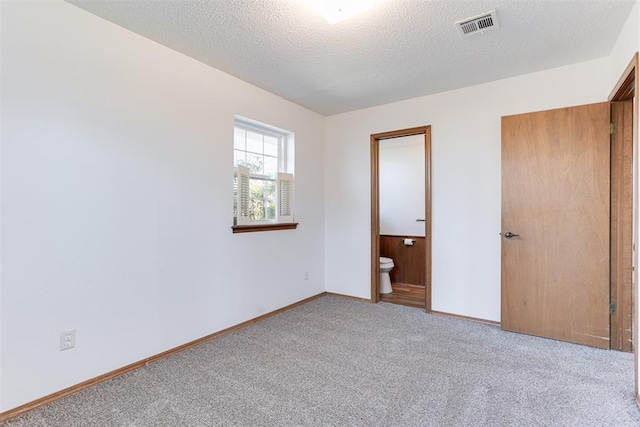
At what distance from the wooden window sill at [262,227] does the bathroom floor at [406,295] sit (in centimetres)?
150

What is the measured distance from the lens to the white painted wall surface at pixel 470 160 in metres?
2.79

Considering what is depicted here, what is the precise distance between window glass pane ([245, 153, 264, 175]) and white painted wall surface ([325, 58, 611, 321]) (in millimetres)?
1253

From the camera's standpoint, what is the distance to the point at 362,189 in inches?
154

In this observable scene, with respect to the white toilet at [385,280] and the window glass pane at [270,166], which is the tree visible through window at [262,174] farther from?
the white toilet at [385,280]

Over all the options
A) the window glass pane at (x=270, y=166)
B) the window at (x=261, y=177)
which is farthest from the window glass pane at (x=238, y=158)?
the window glass pane at (x=270, y=166)

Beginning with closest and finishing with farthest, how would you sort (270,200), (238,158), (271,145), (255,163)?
1. (238,158)
2. (255,163)
3. (270,200)
4. (271,145)

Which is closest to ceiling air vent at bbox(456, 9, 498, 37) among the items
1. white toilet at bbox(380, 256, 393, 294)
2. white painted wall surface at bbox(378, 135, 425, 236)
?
white painted wall surface at bbox(378, 135, 425, 236)

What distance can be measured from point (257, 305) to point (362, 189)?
1817 mm

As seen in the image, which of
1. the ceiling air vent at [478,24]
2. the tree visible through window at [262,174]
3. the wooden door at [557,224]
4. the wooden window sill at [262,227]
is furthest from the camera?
the tree visible through window at [262,174]

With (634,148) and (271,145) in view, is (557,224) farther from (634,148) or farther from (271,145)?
(271,145)

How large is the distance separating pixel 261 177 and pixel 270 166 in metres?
0.23

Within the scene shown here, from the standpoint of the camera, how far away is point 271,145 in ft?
11.7

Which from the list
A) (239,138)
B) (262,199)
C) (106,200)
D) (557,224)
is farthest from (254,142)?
(557,224)

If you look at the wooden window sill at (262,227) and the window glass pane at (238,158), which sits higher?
the window glass pane at (238,158)
